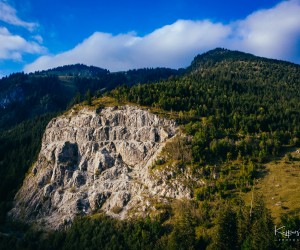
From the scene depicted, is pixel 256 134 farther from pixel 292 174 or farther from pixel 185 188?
pixel 185 188

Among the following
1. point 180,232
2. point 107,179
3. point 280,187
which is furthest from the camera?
point 107,179

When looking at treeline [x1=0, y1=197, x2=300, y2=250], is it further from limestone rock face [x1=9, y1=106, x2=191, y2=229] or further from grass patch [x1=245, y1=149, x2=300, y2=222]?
limestone rock face [x1=9, y1=106, x2=191, y2=229]

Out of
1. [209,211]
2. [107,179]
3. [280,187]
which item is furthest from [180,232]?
[107,179]

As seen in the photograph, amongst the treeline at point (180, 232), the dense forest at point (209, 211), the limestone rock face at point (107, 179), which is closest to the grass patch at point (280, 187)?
the dense forest at point (209, 211)

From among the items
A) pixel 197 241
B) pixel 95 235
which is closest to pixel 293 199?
pixel 197 241

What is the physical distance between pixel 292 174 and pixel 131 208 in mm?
77114

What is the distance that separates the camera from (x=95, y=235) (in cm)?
15125

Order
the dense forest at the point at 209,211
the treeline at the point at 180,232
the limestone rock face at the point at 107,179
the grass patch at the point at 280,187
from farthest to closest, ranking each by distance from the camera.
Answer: the limestone rock face at the point at 107,179 < the grass patch at the point at 280,187 < the dense forest at the point at 209,211 < the treeline at the point at 180,232

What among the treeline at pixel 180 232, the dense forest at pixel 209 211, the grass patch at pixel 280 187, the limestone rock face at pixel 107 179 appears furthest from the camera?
the limestone rock face at pixel 107 179

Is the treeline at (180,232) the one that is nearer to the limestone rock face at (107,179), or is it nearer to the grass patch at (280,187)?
the grass patch at (280,187)

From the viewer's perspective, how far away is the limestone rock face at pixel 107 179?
16575cm

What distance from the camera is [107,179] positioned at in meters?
182

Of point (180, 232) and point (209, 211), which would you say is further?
point (209, 211)

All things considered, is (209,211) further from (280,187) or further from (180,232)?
(280,187)
